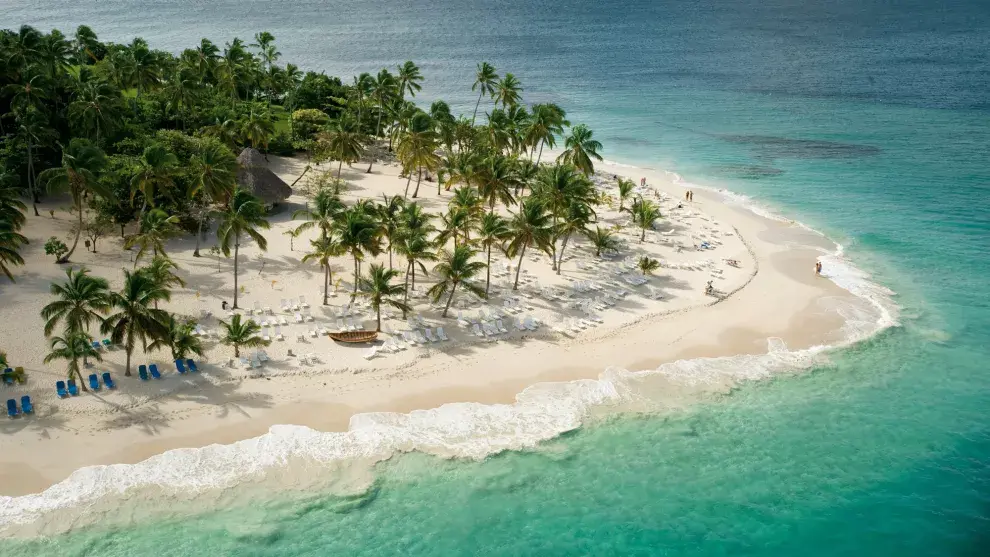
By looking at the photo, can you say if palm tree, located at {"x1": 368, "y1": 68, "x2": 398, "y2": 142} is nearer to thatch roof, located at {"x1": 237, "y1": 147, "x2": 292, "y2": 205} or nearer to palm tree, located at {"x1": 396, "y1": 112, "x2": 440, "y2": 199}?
palm tree, located at {"x1": 396, "y1": 112, "x2": 440, "y2": 199}

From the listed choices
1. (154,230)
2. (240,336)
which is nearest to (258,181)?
(154,230)

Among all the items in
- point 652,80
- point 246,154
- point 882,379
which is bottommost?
point 882,379

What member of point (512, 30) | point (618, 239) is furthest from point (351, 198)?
point (512, 30)

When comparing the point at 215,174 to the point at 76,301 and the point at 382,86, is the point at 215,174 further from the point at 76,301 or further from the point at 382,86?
the point at 382,86

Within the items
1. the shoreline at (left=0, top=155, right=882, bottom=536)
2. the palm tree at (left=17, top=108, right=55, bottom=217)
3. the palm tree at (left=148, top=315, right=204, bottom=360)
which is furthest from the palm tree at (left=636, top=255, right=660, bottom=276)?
the palm tree at (left=17, top=108, right=55, bottom=217)

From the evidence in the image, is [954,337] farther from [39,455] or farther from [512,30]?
[512,30]

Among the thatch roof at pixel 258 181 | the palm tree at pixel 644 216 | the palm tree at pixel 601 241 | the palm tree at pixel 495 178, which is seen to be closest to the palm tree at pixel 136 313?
the thatch roof at pixel 258 181
